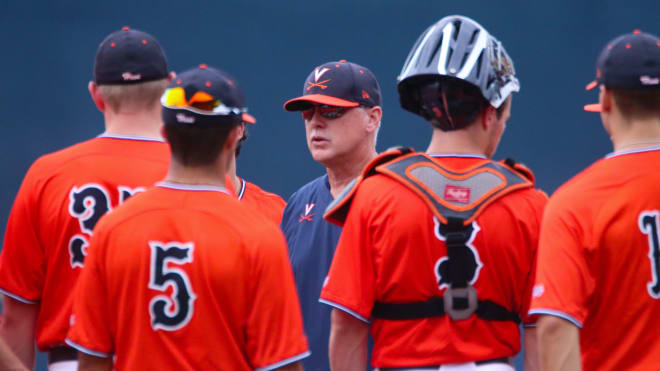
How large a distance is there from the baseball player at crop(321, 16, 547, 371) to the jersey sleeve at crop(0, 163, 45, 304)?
2.89 feet

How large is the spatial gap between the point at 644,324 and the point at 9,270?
181 cm

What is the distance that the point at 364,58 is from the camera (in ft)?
22.7

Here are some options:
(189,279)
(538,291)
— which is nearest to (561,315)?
(538,291)

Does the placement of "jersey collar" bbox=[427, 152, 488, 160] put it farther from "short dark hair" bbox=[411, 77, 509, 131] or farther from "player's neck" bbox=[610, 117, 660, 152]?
"player's neck" bbox=[610, 117, 660, 152]

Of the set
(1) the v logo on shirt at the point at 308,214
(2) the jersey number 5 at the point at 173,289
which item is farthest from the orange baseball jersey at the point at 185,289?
(1) the v logo on shirt at the point at 308,214

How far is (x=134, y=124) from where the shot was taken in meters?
2.56

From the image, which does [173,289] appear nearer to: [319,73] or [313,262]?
[313,262]

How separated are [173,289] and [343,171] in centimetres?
166

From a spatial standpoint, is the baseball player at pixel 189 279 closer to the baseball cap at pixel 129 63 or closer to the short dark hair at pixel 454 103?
the baseball cap at pixel 129 63

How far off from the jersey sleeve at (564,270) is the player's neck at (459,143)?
0.31 metres

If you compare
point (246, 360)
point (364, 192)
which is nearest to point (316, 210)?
point (364, 192)

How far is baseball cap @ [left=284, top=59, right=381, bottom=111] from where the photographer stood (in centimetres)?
363

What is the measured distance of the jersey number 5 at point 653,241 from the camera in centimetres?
216

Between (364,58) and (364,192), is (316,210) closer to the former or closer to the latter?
(364,192)
